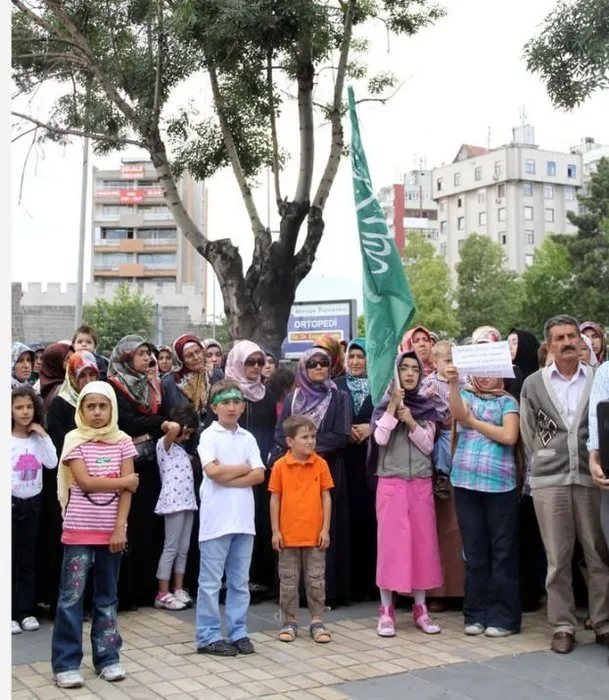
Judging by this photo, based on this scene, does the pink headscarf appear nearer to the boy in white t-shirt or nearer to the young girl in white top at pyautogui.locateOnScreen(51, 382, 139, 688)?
the boy in white t-shirt

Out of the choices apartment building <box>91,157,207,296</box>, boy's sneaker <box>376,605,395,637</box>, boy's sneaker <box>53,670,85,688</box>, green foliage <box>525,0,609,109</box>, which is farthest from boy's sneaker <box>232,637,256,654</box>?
apartment building <box>91,157,207,296</box>

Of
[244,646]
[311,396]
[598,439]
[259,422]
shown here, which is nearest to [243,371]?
[259,422]

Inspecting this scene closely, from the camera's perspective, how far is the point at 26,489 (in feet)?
20.9

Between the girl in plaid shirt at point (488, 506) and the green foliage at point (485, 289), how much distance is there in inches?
1705

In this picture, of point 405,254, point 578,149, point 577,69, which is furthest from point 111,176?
point 577,69

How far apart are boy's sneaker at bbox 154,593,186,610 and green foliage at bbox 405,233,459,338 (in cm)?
4259

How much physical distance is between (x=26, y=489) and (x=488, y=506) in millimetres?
3096

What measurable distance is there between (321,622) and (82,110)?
10.0m

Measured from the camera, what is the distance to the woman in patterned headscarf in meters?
6.74

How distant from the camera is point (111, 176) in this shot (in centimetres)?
10662

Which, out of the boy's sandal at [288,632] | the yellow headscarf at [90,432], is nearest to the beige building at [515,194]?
the boy's sandal at [288,632]

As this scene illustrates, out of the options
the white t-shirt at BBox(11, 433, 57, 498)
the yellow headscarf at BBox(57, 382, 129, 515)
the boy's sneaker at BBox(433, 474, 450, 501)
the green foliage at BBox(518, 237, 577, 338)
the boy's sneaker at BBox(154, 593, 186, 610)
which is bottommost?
the boy's sneaker at BBox(154, 593, 186, 610)

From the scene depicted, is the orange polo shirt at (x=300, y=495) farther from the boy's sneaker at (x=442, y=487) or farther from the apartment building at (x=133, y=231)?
the apartment building at (x=133, y=231)

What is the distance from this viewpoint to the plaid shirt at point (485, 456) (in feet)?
20.4
